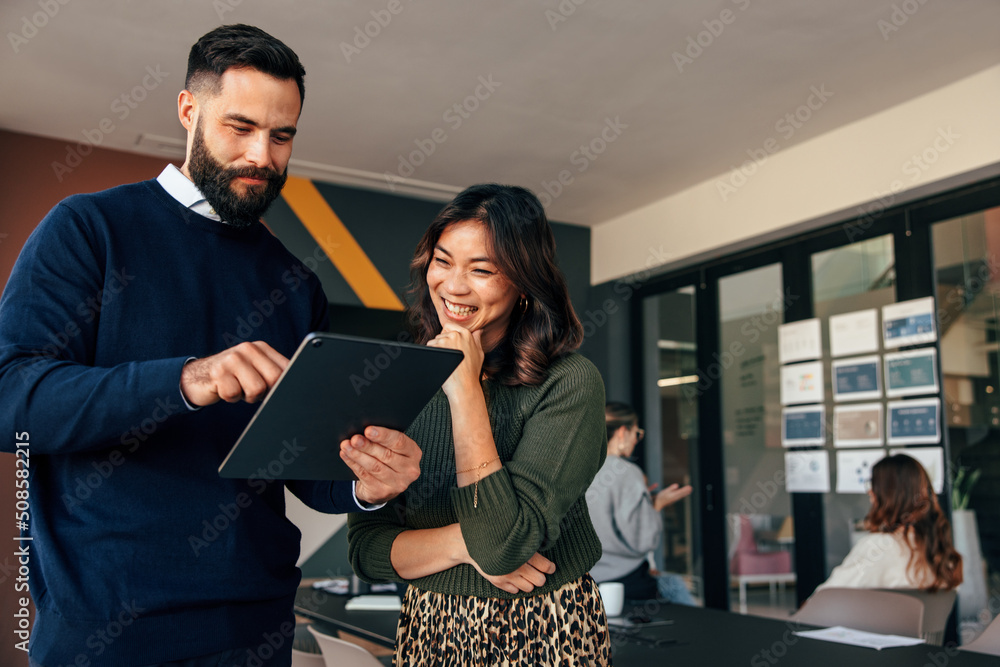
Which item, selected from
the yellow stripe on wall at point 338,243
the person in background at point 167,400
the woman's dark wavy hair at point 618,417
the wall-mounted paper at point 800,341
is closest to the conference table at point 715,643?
the person in background at point 167,400

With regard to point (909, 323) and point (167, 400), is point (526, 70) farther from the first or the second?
point (167, 400)

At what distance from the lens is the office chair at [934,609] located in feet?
10.0

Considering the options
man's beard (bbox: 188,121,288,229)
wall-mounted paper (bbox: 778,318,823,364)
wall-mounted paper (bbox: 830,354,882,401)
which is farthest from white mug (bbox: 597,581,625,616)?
wall-mounted paper (bbox: 778,318,823,364)

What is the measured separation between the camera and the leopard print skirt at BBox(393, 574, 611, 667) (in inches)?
54.0

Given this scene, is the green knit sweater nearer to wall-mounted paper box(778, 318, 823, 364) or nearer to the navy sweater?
the navy sweater

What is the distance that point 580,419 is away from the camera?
144 centimetres

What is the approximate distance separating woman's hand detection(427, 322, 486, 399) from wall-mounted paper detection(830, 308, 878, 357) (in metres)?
3.81

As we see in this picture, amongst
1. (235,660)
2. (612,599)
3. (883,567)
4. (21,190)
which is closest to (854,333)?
(883,567)

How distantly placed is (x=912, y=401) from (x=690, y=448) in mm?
1773

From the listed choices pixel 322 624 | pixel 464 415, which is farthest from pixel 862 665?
pixel 322 624

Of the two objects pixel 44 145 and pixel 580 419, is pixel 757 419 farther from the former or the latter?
pixel 44 145

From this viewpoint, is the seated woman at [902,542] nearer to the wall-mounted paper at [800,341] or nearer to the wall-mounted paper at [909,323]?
the wall-mounted paper at [909,323]

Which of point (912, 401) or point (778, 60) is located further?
point (912, 401)

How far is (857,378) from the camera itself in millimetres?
4738
